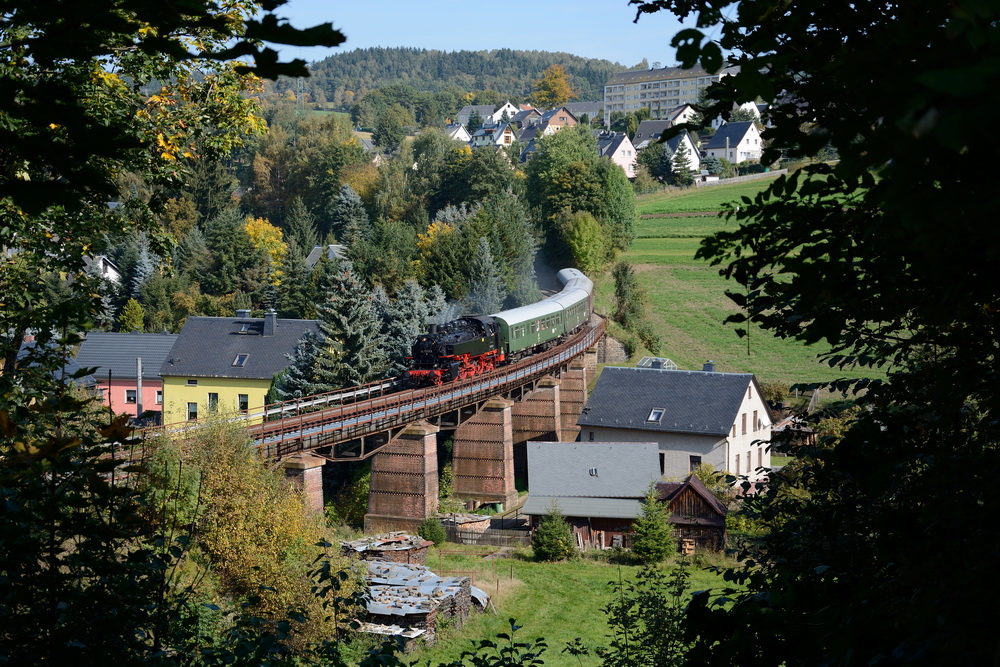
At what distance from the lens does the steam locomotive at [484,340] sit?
1442 inches

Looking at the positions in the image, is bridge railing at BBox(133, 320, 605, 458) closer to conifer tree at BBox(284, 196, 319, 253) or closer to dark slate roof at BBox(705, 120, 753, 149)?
conifer tree at BBox(284, 196, 319, 253)

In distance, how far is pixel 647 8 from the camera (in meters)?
5.21

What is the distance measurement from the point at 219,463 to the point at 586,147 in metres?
52.3

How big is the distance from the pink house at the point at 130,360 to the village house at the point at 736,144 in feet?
218

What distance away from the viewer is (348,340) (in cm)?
4053

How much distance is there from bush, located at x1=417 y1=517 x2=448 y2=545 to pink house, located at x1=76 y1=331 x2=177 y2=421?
62.3 ft

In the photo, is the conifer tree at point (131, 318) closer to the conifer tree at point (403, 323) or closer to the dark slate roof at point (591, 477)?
the conifer tree at point (403, 323)

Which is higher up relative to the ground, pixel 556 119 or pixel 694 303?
pixel 556 119

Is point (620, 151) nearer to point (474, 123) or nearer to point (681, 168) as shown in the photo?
point (681, 168)

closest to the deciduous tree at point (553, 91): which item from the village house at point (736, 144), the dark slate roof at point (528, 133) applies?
the dark slate roof at point (528, 133)

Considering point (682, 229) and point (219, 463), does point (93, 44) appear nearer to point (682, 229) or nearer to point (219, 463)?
point (219, 463)

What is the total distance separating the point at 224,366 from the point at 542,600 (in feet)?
76.2

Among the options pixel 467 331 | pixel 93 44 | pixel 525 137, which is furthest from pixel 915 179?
Answer: pixel 525 137

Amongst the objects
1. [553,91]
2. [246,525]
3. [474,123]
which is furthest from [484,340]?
[553,91]
